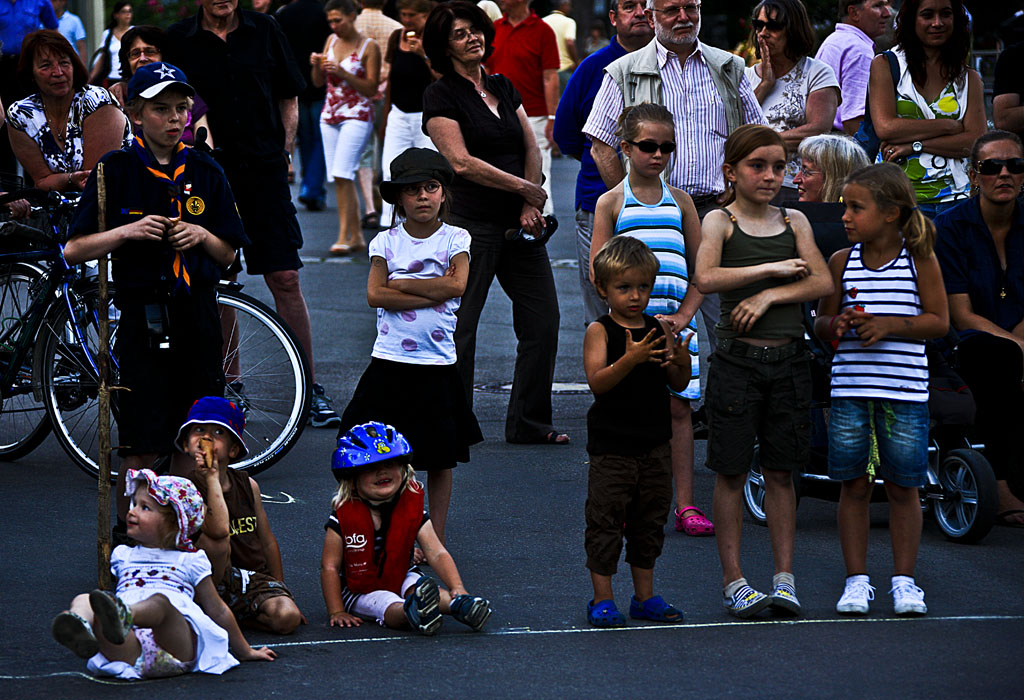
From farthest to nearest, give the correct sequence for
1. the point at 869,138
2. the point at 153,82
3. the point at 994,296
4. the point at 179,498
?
the point at 869,138 < the point at 994,296 < the point at 153,82 < the point at 179,498

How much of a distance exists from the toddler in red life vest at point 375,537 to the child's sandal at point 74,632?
97cm

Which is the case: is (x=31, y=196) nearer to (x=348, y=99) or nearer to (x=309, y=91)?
(x=348, y=99)

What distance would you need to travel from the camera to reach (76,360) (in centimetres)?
727

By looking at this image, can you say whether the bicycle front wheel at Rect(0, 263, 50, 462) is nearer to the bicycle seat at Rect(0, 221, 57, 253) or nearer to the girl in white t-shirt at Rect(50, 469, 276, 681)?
the bicycle seat at Rect(0, 221, 57, 253)

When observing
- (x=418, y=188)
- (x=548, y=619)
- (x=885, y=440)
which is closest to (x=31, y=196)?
(x=418, y=188)

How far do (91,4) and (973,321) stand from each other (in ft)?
36.4

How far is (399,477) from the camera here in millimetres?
5293

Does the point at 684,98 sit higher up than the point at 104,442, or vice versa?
the point at 684,98

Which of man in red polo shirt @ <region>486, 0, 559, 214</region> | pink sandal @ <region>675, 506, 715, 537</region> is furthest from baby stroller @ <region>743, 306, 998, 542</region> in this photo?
man in red polo shirt @ <region>486, 0, 559, 214</region>

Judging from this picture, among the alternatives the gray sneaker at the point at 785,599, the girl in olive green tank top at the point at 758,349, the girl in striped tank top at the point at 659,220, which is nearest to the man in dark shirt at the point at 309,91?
the girl in striped tank top at the point at 659,220

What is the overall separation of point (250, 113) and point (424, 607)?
159 inches

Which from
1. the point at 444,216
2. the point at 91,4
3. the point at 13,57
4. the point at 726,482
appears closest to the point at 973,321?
the point at 726,482

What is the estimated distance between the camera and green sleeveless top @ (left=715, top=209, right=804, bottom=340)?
17.7 feet

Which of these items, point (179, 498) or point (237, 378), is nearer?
point (179, 498)
